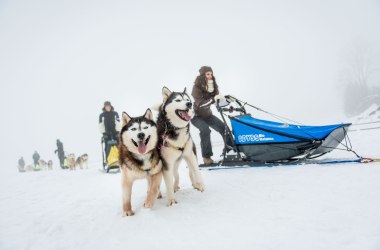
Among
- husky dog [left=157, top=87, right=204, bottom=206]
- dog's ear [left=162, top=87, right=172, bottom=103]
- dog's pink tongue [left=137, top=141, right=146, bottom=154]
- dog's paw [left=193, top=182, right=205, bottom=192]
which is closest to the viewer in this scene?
dog's pink tongue [left=137, top=141, right=146, bottom=154]

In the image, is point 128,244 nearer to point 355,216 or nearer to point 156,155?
point 156,155

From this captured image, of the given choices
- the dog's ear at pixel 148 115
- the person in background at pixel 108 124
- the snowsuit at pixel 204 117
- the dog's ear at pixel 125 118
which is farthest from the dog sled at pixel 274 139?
the person in background at pixel 108 124

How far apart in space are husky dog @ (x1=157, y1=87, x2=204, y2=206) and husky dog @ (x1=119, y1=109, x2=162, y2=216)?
0.15 meters

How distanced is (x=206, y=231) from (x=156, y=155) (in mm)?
1075

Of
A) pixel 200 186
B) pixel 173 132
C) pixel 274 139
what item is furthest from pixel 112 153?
pixel 274 139

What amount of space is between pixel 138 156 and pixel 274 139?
239 centimetres

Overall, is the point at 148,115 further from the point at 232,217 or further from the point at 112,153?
the point at 112,153

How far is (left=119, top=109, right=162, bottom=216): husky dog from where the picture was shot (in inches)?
105

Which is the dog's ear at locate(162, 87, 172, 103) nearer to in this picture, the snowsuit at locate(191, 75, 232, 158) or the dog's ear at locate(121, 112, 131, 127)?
the dog's ear at locate(121, 112, 131, 127)

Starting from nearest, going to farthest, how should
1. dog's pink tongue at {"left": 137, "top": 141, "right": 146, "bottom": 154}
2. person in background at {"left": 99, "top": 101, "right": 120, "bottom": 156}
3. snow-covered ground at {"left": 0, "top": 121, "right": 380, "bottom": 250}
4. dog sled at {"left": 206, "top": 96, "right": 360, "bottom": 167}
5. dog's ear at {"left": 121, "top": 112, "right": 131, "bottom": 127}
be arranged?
snow-covered ground at {"left": 0, "top": 121, "right": 380, "bottom": 250} < dog's pink tongue at {"left": 137, "top": 141, "right": 146, "bottom": 154} < dog's ear at {"left": 121, "top": 112, "right": 131, "bottom": 127} < dog sled at {"left": 206, "top": 96, "right": 360, "bottom": 167} < person in background at {"left": 99, "top": 101, "right": 120, "bottom": 156}

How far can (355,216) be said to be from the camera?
1.93m

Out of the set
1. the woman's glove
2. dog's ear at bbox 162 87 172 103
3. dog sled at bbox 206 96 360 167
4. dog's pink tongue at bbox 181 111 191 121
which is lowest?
dog sled at bbox 206 96 360 167

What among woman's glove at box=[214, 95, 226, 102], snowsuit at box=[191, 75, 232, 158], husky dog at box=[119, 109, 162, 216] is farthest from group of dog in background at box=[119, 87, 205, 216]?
snowsuit at box=[191, 75, 232, 158]

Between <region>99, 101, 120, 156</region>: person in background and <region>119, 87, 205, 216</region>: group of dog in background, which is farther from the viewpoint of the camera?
<region>99, 101, 120, 156</region>: person in background
